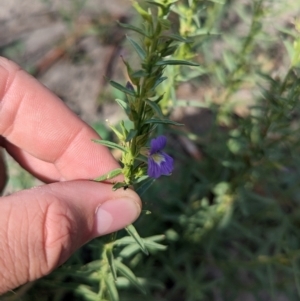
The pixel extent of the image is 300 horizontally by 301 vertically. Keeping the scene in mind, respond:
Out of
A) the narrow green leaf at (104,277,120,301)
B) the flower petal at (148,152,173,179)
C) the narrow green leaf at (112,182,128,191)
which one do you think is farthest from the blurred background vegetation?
the flower petal at (148,152,173,179)

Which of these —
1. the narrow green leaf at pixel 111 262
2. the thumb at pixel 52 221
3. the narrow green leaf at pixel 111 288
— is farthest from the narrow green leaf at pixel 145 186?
the narrow green leaf at pixel 111 288

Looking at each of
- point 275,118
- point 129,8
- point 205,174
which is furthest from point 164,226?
point 129,8

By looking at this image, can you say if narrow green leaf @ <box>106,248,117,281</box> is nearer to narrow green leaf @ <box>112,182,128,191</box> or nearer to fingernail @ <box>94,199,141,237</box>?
fingernail @ <box>94,199,141,237</box>

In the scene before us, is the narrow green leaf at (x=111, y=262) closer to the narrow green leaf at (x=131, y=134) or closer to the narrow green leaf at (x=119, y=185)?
the narrow green leaf at (x=119, y=185)

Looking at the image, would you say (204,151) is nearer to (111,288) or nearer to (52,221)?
(111,288)

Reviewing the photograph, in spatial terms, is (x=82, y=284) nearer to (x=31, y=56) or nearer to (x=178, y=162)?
(x=178, y=162)

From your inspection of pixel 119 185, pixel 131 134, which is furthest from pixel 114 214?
pixel 131 134
